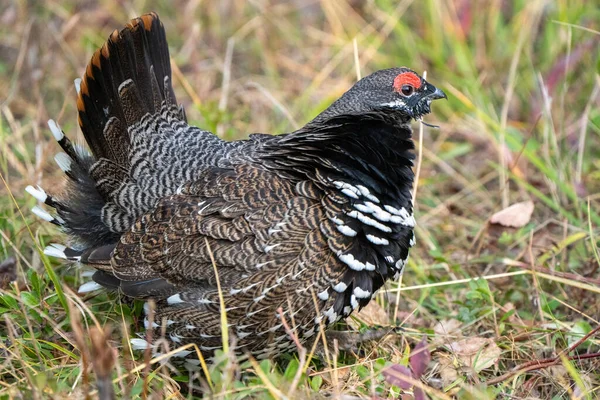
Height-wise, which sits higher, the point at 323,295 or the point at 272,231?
the point at 272,231

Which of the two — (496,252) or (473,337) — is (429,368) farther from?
(496,252)

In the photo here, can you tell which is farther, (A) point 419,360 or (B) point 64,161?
(B) point 64,161

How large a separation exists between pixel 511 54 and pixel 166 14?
3270mm

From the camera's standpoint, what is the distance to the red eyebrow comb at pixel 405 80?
3.71 metres

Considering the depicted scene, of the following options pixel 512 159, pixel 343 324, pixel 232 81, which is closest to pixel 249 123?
pixel 232 81

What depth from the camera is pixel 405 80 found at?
3721mm

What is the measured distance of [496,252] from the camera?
16.0ft

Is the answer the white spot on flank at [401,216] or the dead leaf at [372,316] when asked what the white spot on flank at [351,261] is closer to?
the white spot on flank at [401,216]

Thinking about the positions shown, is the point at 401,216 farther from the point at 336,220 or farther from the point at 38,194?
the point at 38,194

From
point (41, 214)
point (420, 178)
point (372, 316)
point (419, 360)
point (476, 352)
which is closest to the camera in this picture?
point (419, 360)

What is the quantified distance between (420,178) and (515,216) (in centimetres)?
121

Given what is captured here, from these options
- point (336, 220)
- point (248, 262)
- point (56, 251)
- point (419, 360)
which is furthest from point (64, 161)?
point (419, 360)

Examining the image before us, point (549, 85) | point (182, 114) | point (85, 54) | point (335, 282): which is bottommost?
point (335, 282)

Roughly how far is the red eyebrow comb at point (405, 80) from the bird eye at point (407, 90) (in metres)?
0.01
